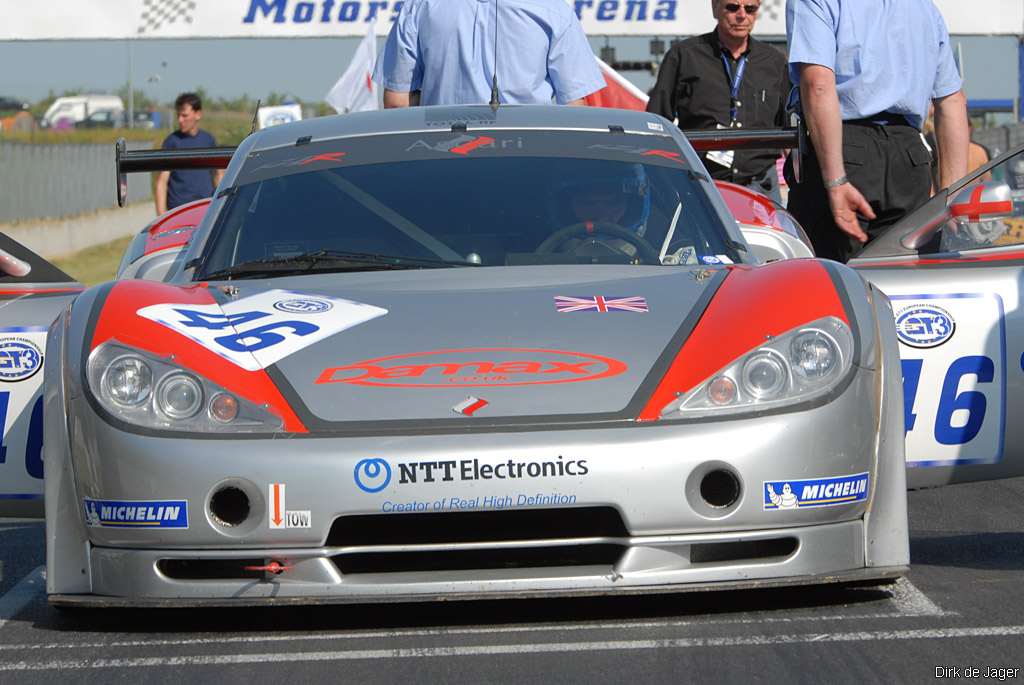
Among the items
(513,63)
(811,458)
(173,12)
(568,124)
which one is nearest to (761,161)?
(513,63)

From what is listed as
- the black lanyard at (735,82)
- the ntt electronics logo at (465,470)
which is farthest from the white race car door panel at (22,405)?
the black lanyard at (735,82)

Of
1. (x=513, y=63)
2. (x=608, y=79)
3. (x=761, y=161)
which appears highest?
(x=513, y=63)

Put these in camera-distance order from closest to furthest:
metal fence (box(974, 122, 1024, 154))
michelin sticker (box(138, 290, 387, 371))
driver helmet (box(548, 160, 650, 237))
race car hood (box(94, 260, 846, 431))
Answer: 1. race car hood (box(94, 260, 846, 431))
2. michelin sticker (box(138, 290, 387, 371))
3. driver helmet (box(548, 160, 650, 237))
4. metal fence (box(974, 122, 1024, 154))

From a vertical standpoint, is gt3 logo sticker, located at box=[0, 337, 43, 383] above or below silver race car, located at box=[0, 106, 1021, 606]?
below

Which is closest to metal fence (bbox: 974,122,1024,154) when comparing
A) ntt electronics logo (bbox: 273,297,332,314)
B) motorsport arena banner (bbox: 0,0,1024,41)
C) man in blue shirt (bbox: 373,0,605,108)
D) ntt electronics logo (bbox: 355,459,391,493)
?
motorsport arena banner (bbox: 0,0,1024,41)

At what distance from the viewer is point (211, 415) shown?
11.0ft

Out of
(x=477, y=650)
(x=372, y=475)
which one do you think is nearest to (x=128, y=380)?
(x=372, y=475)

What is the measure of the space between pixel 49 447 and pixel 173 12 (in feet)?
56.8

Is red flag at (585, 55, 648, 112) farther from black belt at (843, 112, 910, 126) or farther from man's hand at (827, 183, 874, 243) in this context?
man's hand at (827, 183, 874, 243)

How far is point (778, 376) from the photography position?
3.37 metres

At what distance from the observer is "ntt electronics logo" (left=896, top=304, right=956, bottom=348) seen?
13.3ft

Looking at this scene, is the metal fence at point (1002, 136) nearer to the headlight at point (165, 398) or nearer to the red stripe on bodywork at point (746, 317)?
the red stripe on bodywork at point (746, 317)

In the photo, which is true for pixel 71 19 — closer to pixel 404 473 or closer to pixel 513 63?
pixel 513 63

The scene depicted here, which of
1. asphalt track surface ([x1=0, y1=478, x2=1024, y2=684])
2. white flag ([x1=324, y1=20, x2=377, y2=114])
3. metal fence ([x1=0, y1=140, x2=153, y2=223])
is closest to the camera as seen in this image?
asphalt track surface ([x1=0, y1=478, x2=1024, y2=684])
